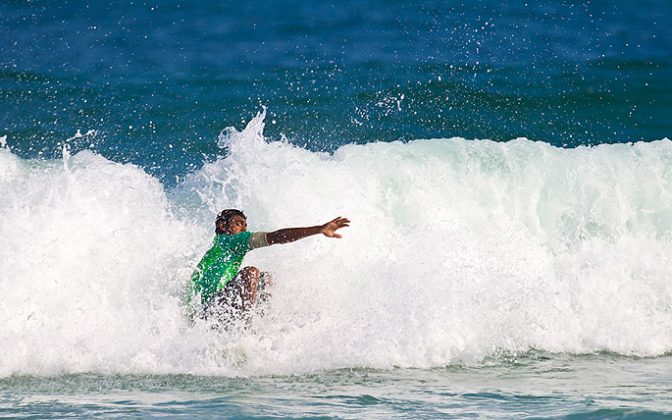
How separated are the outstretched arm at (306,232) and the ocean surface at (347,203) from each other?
30.1 inches

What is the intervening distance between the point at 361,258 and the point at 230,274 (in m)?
2.31

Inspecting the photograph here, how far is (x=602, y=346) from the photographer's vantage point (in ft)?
29.4

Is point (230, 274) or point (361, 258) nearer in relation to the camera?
point (230, 274)

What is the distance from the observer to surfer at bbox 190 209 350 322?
321 inches

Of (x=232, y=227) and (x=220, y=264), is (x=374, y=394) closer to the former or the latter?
(x=220, y=264)

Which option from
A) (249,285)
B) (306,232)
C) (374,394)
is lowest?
(374,394)

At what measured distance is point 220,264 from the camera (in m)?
8.41

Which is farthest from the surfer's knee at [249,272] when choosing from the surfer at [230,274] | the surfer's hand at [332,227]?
the surfer's hand at [332,227]

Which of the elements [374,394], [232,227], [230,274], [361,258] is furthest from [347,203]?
[374,394]

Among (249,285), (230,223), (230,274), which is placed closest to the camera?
(249,285)

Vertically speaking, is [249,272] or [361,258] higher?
[361,258]

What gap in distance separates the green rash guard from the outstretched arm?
338mm

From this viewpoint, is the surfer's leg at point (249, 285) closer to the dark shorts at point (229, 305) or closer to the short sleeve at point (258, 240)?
the dark shorts at point (229, 305)

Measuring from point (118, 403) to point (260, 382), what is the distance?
3.86ft
